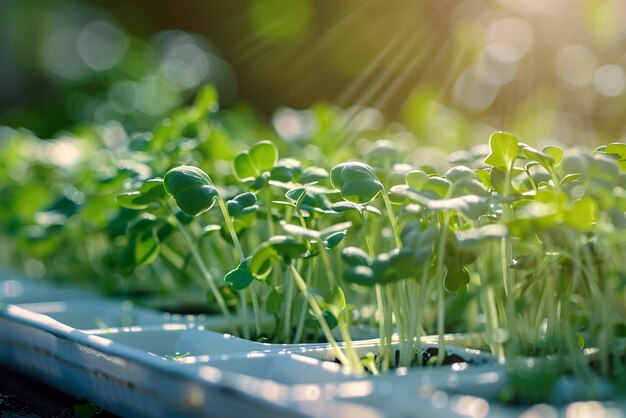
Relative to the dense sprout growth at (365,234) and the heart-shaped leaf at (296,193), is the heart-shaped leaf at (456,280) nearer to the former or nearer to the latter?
the dense sprout growth at (365,234)

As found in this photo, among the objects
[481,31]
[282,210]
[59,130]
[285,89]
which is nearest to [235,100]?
[285,89]

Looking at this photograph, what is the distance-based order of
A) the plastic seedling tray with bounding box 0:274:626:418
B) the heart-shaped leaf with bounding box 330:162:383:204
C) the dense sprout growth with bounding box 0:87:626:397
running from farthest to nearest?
1. the heart-shaped leaf with bounding box 330:162:383:204
2. the dense sprout growth with bounding box 0:87:626:397
3. the plastic seedling tray with bounding box 0:274:626:418

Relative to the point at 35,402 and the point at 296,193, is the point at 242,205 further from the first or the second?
the point at 35,402

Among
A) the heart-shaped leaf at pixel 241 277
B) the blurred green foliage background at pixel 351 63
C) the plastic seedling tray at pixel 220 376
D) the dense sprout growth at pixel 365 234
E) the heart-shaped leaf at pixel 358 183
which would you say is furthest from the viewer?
the blurred green foliage background at pixel 351 63

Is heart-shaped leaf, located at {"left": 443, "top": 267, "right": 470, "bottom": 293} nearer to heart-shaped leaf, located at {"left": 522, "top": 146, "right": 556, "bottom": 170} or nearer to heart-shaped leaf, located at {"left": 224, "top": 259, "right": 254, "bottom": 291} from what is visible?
heart-shaped leaf, located at {"left": 522, "top": 146, "right": 556, "bottom": 170}

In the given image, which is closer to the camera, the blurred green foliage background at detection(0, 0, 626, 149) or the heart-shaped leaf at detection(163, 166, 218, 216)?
the heart-shaped leaf at detection(163, 166, 218, 216)

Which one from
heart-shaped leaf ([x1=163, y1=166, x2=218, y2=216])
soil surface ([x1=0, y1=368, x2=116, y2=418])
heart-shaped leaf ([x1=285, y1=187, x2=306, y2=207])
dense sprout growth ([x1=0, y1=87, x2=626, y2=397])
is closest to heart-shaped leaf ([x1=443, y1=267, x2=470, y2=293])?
dense sprout growth ([x1=0, y1=87, x2=626, y2=397])

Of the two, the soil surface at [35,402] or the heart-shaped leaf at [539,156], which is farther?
the soil surface at [35,402]

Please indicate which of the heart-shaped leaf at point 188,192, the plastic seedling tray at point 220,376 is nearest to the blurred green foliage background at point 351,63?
the plastic seedling tray at point 220,376
